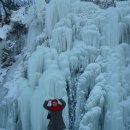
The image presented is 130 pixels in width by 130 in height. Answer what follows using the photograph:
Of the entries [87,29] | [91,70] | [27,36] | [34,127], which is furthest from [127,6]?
[34,127]

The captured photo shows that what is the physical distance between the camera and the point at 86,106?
8859 mm

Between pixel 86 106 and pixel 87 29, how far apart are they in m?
1.73

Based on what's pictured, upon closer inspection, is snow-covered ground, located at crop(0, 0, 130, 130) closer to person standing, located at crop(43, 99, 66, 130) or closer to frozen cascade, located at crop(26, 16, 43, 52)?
frozen cascade, located at crop(26, 16, 43, 52)

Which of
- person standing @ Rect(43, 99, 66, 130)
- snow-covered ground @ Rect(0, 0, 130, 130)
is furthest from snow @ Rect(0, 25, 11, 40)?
person standing @ Rect(43, 99, 66, 130)

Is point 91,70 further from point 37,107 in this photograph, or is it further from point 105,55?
point 37,107

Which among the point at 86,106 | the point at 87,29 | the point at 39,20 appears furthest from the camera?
the point at 39,20

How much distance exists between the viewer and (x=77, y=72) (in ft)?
30.6

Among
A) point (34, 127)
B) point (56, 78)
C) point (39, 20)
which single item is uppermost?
point (39, 20)

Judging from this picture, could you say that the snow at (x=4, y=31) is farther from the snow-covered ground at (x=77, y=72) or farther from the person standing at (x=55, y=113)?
the person standing at (x=55, y=113)

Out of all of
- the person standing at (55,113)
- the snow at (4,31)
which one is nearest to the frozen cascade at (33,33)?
the snow at (4,31)

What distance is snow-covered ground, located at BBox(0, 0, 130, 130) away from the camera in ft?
29.0

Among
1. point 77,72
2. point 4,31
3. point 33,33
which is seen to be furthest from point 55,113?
point 4,31

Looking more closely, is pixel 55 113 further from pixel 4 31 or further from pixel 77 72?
pixel 4 31

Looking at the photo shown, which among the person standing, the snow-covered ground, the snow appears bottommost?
the person standing
